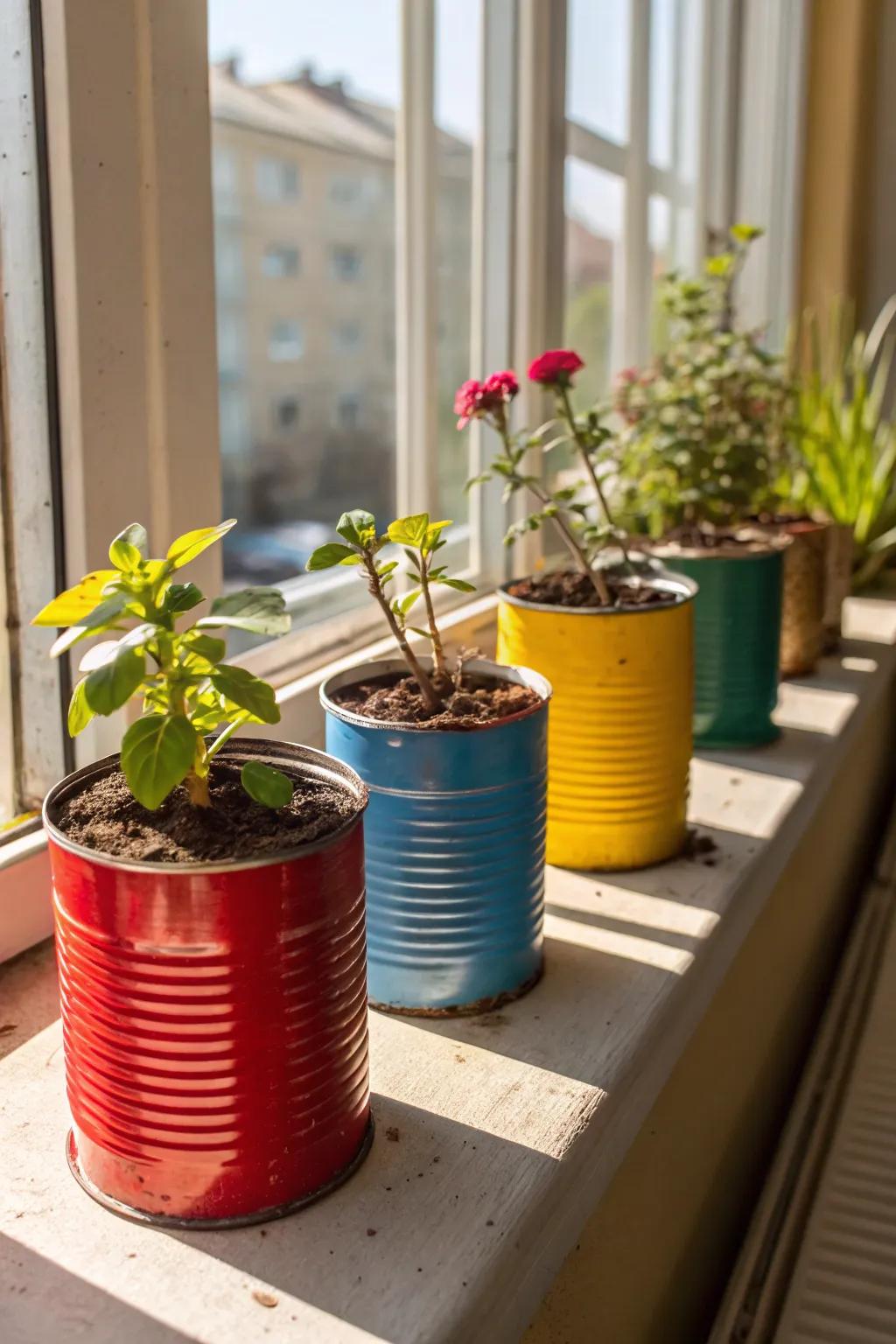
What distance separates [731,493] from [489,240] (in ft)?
1.33

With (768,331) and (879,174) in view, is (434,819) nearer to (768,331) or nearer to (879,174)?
(768,331)

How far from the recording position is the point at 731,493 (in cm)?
147

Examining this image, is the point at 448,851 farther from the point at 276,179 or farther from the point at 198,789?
the point at 276,179

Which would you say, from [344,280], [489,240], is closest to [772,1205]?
[489,240]

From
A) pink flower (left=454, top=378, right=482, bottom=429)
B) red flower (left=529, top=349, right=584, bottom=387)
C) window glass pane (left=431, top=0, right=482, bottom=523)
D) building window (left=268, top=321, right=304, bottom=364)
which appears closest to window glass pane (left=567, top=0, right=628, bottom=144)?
window glass pane (left=431, top=0, right=482, bottom=523)

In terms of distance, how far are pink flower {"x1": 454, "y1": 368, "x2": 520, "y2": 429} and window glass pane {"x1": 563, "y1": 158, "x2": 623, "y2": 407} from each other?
2.83 ft

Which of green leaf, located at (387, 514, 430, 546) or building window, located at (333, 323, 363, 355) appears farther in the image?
building window, located at (333, 323, 363, 355)

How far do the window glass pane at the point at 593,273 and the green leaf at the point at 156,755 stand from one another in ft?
4.32

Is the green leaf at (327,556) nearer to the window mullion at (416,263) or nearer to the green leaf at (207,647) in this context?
the green leaf at (207,647)

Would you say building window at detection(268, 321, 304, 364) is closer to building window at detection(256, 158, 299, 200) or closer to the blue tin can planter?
building window at detection(256, 158, 299, 200)

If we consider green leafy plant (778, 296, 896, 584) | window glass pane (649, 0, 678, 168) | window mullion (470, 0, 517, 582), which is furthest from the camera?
green leafy plant (778, 296, 896, 584)

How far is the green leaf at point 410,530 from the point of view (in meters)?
0.76

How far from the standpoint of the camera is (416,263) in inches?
50.3

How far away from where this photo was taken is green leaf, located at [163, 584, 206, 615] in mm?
574
